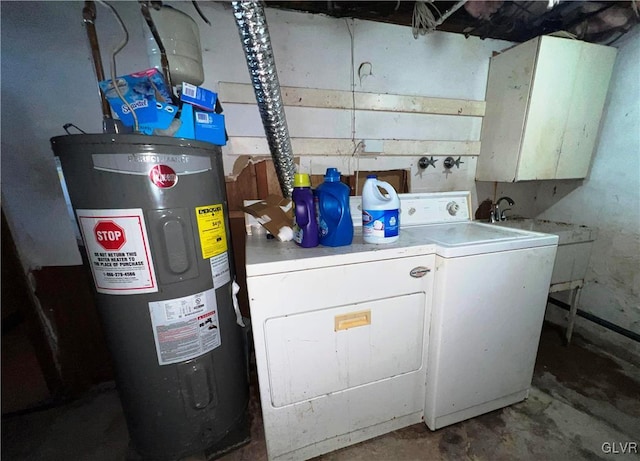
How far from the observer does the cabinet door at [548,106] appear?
1.47m

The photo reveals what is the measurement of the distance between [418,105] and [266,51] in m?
1.11

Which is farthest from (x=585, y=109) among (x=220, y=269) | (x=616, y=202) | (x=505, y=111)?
(x=220, y=269)

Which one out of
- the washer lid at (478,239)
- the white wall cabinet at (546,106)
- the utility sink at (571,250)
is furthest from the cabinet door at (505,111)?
the washer lid at (478,239)

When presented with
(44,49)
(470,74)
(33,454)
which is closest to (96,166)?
(44,49)

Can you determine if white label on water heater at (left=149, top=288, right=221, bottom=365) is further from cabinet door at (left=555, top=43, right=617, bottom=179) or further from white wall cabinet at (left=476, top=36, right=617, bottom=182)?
cabinet door at (left=555, top=43, right=617, bottom=179)

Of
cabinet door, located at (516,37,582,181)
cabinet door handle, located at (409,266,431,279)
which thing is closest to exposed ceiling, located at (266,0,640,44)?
cabinet door, located at (516,37,582,181)

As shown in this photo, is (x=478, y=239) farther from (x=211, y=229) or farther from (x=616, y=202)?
(x=616, y=202)

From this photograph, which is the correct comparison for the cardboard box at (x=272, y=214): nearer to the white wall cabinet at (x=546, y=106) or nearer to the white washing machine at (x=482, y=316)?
the white washing machine at (x=482, y=316)

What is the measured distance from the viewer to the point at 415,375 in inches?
45.3

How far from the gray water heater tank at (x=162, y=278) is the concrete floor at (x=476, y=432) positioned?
1.07 ft

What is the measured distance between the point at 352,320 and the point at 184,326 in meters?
0.64

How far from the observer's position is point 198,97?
3.20 feet

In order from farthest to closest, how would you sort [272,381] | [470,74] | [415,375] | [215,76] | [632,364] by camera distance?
[470,74] → [632,364] → [215,76] → [415,375] → [272,381]

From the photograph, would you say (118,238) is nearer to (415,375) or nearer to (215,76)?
(215,76)
